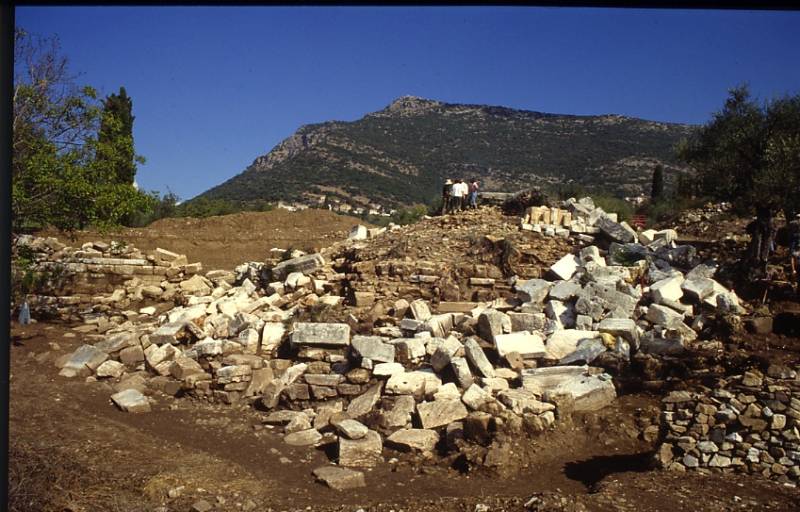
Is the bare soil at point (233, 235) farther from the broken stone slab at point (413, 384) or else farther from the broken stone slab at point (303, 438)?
the broken stone slab at point (303, 438)

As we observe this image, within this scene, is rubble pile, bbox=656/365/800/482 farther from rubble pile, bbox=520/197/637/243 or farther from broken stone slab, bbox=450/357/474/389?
rubble pile, bbox=520/197/637/243

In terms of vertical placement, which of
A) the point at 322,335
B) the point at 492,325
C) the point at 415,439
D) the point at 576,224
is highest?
the point at 576,224

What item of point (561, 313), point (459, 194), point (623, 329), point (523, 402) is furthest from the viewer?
point (459, 194)

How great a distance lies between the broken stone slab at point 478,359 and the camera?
891cm

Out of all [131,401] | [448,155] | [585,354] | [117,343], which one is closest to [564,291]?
[585,354]

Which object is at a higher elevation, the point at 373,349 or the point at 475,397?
the point at 373,349

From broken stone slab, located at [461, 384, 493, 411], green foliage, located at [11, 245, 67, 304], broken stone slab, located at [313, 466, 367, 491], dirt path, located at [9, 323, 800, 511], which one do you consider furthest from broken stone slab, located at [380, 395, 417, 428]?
green foliage, located at [11, 245, 67, 304]

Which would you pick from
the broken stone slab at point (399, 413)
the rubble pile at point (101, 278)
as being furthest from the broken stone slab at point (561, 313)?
the rubble pile at point (101, 278)

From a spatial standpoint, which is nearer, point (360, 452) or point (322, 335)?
point (360, 452)

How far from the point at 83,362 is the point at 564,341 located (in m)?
8.52

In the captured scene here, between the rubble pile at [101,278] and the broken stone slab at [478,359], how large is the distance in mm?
9632

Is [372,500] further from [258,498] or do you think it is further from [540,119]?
[540,119]

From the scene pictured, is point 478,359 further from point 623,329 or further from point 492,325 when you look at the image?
point 623,329

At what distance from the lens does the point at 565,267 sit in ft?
42.6
